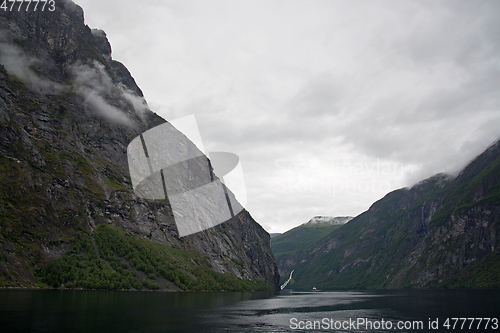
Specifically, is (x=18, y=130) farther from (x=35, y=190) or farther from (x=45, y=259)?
(x=45, y=259)

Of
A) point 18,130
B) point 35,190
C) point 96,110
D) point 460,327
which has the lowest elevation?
point 460,327

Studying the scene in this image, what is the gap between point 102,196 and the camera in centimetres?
15250

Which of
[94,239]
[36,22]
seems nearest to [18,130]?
[94,239]

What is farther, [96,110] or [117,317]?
Answer: [96,110]

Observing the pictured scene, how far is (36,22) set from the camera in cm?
19775

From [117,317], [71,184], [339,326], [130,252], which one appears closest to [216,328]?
[117,317]

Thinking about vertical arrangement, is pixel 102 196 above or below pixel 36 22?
below

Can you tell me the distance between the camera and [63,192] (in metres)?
131

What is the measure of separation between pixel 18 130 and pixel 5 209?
132 feet

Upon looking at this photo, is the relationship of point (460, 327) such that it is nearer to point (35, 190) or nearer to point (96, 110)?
point (35, 190)

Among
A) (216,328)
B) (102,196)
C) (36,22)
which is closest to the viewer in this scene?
(216,328)

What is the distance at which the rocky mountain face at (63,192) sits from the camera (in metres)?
104

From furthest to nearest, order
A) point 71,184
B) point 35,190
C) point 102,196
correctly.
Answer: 1. point 102,196
2. point 71,184
3. point 35,190

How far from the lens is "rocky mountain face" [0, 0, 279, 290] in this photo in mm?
104438
